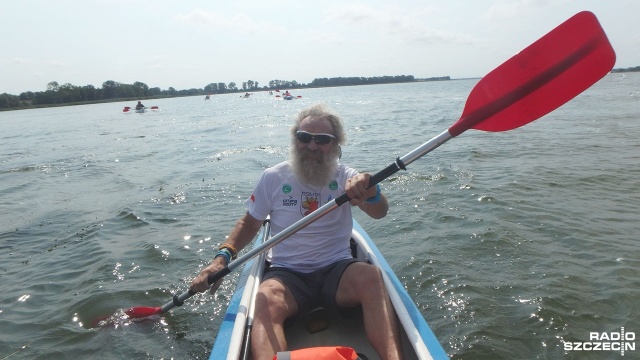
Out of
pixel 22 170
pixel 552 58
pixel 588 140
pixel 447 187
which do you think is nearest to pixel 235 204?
pixel 447 187

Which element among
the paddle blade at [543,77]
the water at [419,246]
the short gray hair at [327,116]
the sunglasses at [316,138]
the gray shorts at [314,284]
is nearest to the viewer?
the paddle blade at [543,77]

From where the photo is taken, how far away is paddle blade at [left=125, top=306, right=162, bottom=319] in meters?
4.42

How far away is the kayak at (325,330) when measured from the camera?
2664 millimetres

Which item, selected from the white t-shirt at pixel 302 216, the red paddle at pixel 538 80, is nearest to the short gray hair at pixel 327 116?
the white t-shirt at pixel 302 216

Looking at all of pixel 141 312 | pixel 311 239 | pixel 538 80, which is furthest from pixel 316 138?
pixel 141 312

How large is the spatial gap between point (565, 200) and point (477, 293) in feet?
11.5

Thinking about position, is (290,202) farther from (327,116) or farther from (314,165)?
(327,116)

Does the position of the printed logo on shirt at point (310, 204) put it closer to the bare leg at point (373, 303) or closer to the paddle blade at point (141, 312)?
the bare leg at point (373, 303)

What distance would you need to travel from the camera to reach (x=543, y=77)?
2.73m

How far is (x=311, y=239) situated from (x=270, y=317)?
2.45 feet

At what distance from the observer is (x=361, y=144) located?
50.5 feet

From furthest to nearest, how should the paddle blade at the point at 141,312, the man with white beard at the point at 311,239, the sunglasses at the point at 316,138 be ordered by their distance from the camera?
the paddle blade at the point at 141,312
the sunglasses at the point at 316,138
the man with white beard at the point at 311,239

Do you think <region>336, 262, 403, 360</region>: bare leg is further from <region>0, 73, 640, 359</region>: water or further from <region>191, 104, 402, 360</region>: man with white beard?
<region>0, 73, 640, 359</region>: water

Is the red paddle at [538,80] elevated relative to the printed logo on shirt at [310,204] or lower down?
elevated
